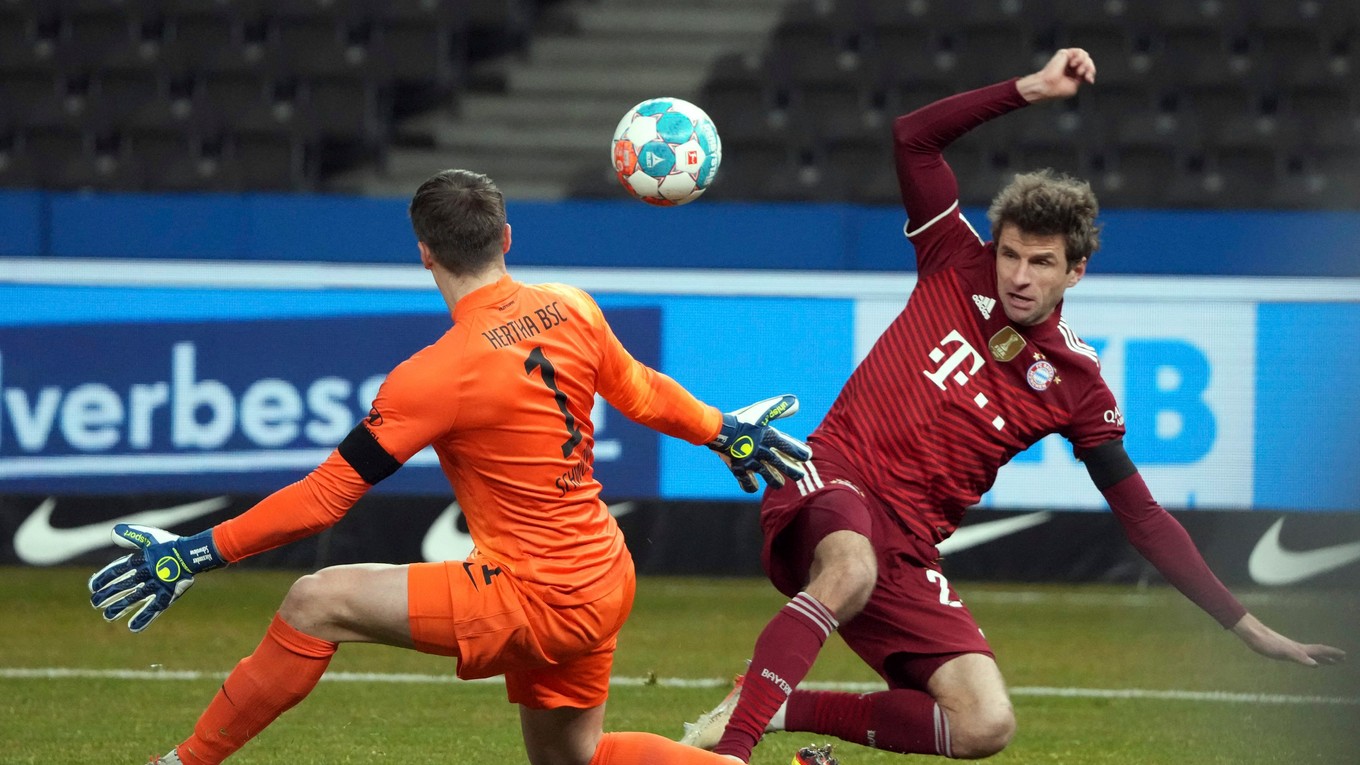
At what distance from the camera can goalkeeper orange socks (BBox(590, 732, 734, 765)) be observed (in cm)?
414

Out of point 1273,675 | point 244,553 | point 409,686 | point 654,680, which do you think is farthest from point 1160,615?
point 244,553

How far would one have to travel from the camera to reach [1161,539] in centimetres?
481

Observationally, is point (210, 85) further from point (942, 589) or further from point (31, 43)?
point (942, 589)

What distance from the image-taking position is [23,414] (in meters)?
9.14

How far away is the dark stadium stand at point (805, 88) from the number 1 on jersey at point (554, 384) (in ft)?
27.3

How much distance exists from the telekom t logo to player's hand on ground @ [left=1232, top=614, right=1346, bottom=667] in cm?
98

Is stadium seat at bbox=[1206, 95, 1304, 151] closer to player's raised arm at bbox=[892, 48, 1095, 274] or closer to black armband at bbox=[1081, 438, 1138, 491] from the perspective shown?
player's raised arm at bbox=[892, 48, 1095, 274]

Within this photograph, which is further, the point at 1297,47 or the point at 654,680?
the point at 1297,47

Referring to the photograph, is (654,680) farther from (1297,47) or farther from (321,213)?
(1297,47)

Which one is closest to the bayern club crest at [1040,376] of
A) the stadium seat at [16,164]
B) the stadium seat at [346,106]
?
the stadium seat at [346,106]

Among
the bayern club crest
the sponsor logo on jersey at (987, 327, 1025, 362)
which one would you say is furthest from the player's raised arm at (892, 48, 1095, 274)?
the bayern club crest

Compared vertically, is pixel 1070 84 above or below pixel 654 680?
above

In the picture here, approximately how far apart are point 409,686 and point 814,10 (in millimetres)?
7821

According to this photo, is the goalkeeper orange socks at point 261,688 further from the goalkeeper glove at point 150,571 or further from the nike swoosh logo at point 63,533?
the nike swoosh logo at point 63,533
